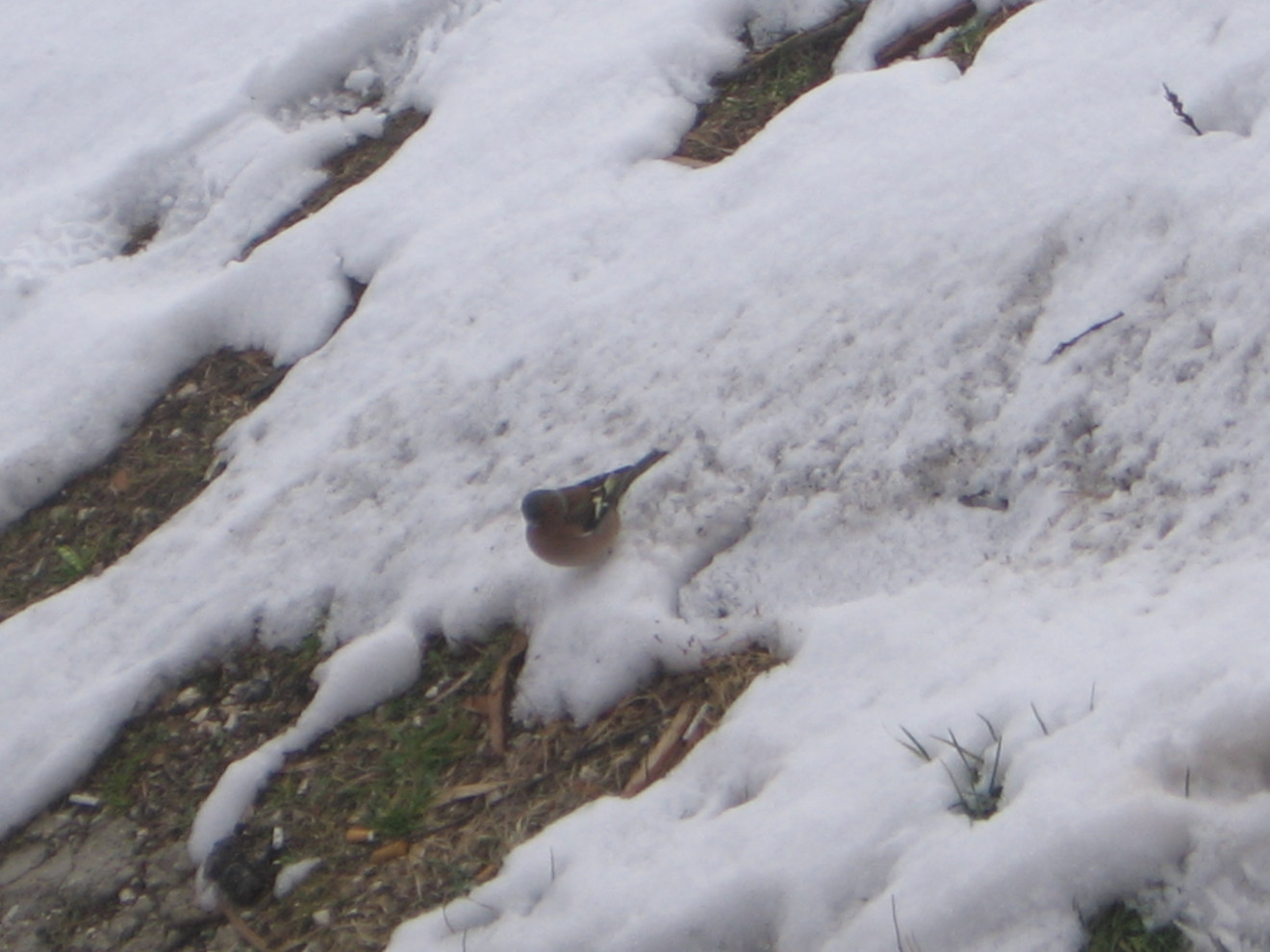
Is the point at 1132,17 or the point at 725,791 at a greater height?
the point at 1132,17

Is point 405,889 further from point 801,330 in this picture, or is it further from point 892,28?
point 892,28

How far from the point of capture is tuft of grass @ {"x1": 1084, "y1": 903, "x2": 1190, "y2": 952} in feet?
6.94

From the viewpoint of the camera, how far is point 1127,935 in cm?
213

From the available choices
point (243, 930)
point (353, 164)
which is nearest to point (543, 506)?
point (243, 930)

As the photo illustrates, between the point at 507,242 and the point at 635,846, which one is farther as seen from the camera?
the point at 507,242

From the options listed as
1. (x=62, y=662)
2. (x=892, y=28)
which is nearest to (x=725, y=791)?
(x=62, y=662)

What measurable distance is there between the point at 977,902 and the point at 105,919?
231cm

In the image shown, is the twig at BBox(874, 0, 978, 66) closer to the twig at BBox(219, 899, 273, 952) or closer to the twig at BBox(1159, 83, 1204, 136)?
the twig at BBox(1159, 83, 1204, 136)

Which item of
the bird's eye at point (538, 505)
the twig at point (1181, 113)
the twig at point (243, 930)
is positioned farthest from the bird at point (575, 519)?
the twig at point (1181, 113)

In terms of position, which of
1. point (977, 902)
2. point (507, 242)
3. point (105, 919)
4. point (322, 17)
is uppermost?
point (322, 17)

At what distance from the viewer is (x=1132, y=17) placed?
159 inches

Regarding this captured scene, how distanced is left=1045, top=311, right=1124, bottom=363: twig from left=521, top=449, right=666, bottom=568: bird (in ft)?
3.97

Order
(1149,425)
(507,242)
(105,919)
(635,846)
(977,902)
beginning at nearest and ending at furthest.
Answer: (977,902) < (635,846) < (1149,425) < (105,919) < (507,242)

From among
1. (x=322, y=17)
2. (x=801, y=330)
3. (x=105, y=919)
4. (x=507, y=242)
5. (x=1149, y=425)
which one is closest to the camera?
(x=1149, y=425)
